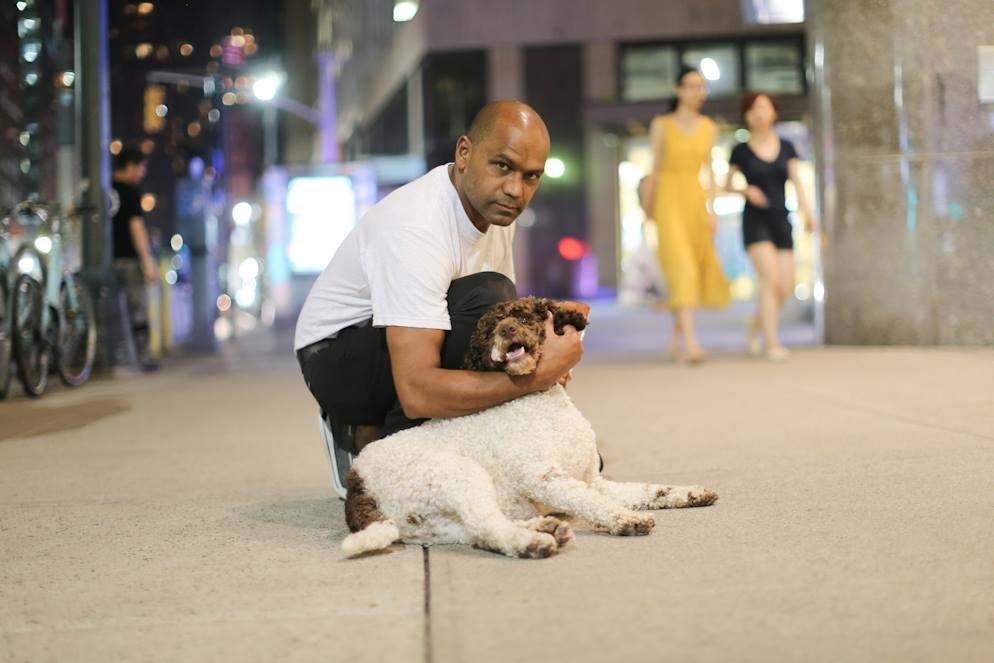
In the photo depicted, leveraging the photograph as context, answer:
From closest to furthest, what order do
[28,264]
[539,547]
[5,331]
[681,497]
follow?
[539,547], [681,497], [5,331], [28,264]

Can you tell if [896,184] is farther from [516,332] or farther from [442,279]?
[516,332]

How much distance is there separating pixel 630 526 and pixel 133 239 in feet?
30.5

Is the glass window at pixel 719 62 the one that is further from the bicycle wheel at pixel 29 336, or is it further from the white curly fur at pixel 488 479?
the white curly fur at pixel 488 479

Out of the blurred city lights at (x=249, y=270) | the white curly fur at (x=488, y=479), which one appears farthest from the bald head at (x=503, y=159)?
the blurred city lights at (x=249, y=270)

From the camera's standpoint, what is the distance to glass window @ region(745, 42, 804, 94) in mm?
29141

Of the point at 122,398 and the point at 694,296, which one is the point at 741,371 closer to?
the point at 694,296

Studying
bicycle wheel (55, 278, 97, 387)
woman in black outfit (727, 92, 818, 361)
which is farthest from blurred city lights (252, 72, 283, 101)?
woman in black outfit (727, 92, 818, 361)

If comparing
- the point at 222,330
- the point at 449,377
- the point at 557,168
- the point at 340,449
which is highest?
the point at 557,168

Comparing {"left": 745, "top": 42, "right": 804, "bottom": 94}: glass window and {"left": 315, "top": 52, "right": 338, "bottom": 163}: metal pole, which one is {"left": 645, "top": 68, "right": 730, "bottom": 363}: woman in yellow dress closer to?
{"left": 745, "top": 42, "right": 804, "bottom": 94}: glass window

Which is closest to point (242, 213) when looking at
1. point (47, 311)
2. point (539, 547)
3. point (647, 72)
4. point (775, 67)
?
point (647, 72)

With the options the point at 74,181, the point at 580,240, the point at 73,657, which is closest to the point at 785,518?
the point at 73,657

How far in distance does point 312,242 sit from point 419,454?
18508mm

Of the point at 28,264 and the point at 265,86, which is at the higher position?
the point at 265,86

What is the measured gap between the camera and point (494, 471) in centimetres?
375
